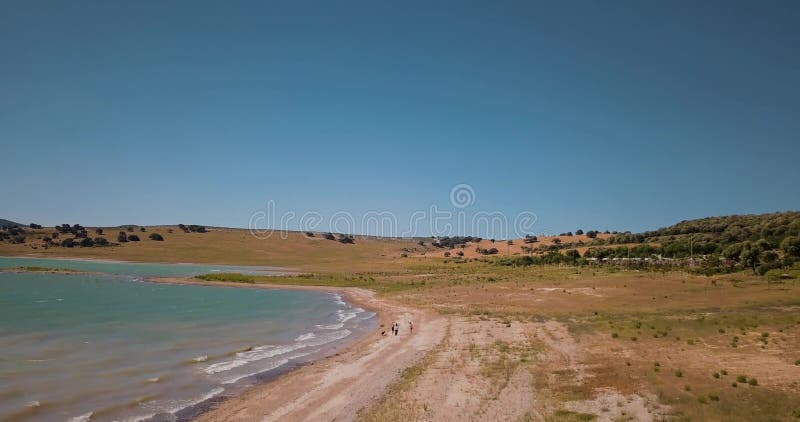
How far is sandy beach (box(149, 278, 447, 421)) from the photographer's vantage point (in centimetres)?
1880

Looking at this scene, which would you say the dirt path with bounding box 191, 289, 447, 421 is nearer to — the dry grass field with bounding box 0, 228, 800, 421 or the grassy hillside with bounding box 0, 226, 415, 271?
the dry grass field with bounding box 0, 228, 800, 421

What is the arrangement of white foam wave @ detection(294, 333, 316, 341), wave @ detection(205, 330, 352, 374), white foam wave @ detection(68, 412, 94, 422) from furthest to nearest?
1. white foam wave @ detection(294, 333, 316, 341)
2. wave @ detection(205, 330, 352, 374)
3. white foam wave @ detection(68, 412, 94, 422)

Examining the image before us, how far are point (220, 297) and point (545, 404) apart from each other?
199ft

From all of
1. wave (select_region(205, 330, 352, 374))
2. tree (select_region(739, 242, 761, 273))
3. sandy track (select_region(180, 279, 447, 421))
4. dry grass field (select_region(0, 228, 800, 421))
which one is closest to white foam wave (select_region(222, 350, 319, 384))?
wave (select_region(205, 330, 352, 374))

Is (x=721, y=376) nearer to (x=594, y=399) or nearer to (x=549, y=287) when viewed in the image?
(x=594, y=399)

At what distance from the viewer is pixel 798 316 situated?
3153cm

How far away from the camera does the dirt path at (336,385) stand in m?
18.7

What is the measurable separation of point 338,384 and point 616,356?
15.0m

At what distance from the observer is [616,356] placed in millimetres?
26047

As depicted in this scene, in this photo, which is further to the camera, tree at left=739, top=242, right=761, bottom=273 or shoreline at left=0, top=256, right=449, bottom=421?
tree at left=739, top=242, right=761, bottom=273

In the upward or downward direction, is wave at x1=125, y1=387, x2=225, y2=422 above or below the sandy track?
below

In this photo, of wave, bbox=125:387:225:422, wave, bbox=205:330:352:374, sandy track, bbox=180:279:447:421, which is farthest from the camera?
wave, bbox=205:330:352:374

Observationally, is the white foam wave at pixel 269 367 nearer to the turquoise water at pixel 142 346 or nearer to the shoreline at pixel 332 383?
the turquoise water at pixel 142 346

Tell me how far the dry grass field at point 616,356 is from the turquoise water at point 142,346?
941 centimetres
